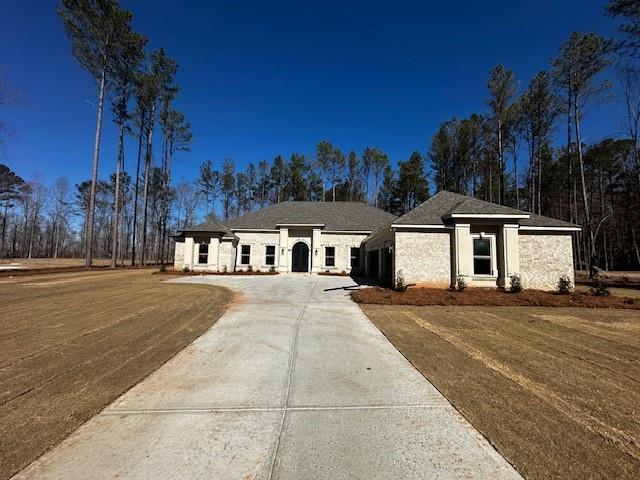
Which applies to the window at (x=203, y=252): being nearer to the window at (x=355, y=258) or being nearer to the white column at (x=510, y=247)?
the window at (x=355, y=258)

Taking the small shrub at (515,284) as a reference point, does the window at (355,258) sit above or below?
above

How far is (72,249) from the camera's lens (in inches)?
2640

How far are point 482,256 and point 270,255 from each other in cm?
1570

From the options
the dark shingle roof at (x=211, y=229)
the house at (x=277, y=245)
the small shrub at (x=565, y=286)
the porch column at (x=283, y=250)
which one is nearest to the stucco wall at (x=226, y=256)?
the house at (x=277, y=245)

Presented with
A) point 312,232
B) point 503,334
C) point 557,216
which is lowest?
point 503,334

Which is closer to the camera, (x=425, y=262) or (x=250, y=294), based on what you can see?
(x=250, y=294)

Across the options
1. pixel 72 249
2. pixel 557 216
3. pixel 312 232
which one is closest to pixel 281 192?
pixel 312 232

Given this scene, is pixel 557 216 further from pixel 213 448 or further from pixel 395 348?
pixel 213 448

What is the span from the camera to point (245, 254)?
79.8ft

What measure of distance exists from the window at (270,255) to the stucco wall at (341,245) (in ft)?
12.5

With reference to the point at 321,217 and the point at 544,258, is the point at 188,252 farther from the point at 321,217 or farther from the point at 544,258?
the point at 544,258

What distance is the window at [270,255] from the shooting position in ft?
79.4

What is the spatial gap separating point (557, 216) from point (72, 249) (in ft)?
302

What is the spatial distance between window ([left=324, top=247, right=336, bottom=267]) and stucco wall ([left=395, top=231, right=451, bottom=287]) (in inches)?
393
